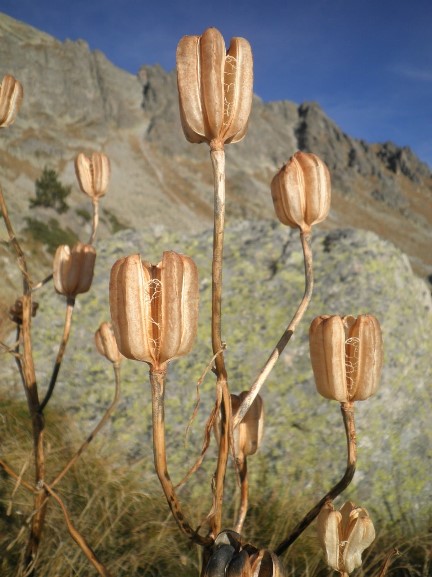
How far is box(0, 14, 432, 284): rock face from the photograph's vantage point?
4338 cm

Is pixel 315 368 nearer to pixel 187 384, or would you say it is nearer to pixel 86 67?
pixel 187 384

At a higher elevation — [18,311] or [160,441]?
[18,311]

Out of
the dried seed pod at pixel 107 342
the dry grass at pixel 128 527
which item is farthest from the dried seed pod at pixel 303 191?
the dry grass at pixel 128 527

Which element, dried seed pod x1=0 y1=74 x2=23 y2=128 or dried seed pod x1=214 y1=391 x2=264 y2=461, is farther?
dried seed pod x1=0 y1=74 x2=23 y2=128

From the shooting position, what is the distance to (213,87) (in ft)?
2.78

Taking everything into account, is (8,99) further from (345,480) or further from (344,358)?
(345,480)

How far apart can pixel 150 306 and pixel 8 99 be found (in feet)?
3.60

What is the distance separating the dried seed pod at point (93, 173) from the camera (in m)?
1.86

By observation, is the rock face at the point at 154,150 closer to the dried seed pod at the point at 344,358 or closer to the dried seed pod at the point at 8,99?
the dried seed pod at the point at 8,99

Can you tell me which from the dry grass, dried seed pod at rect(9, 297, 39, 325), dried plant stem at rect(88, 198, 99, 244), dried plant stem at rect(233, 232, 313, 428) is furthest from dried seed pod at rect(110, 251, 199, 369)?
the dry grass

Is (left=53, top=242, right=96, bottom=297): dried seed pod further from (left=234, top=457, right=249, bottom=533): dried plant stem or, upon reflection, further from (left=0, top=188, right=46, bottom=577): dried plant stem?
(left=234, top=457, right=249, bottom=533): dried plant stem

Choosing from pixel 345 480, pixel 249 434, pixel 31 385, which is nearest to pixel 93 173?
pixel 31 385

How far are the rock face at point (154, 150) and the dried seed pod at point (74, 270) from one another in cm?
2576

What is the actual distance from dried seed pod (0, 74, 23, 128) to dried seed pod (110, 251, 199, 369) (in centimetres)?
101
